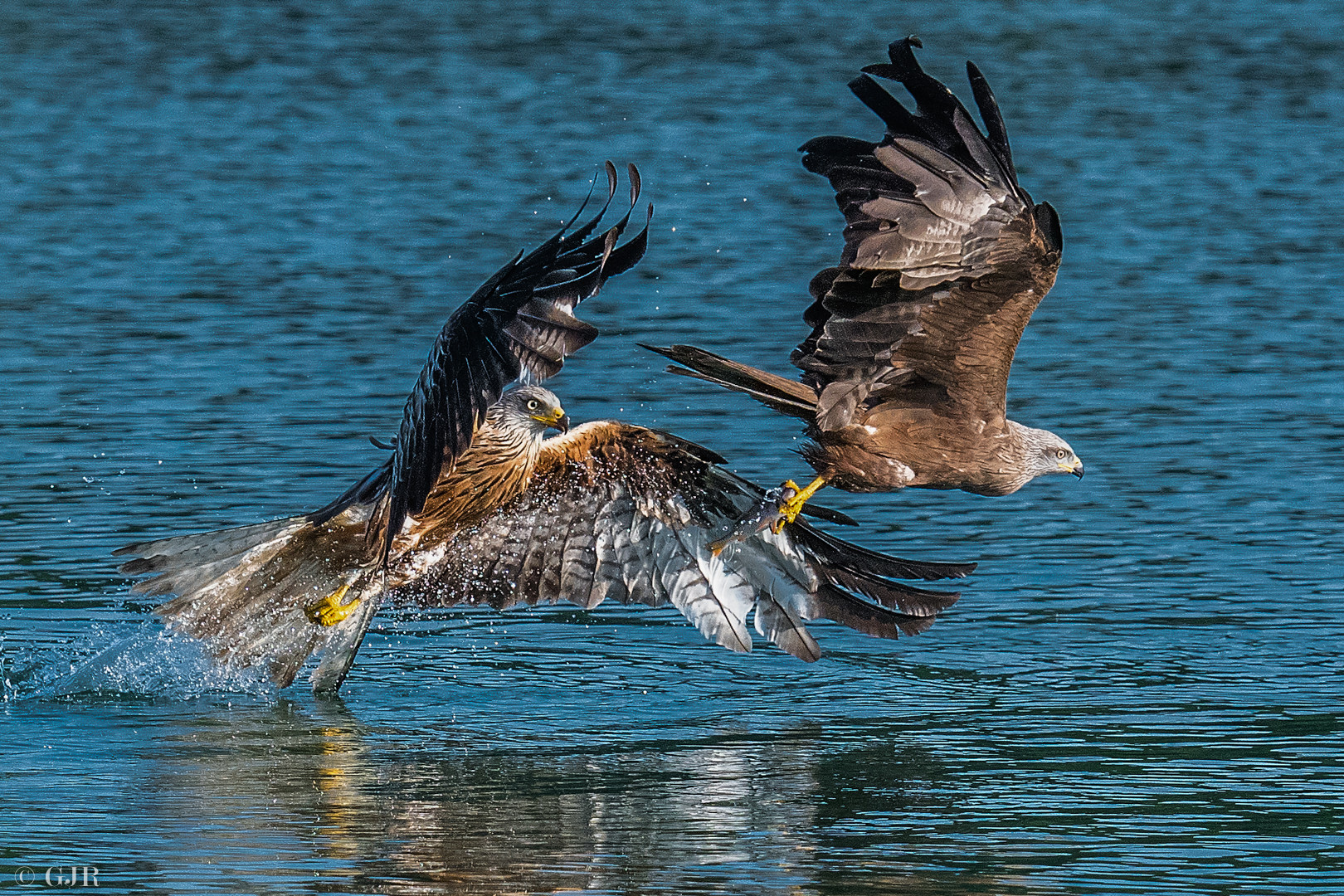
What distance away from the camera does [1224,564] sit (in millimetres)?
9227

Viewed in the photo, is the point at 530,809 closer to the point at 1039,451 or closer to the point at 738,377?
the point at 738,377

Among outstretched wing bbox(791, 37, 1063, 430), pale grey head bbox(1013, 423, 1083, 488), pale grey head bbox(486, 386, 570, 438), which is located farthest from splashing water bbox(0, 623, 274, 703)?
pale grey head bbox(1013, 423, 1083, 488)

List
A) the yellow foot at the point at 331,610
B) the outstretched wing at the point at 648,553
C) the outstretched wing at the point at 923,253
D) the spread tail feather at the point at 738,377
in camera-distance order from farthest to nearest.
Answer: the outstretched wing at the point at 648,553
the yellow foot at the point at 331,610
the spread tail feather at the point at 738,377
the outstretched wing at the point at 923,253

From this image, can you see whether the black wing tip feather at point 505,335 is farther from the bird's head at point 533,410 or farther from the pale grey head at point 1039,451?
the pale grey head at point 1039,451

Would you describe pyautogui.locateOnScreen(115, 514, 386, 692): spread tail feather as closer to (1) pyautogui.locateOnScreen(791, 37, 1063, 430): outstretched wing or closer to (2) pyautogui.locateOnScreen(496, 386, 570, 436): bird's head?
(2) pyautogui.locateOnScreen(496, 386, 570, 436): bird's head

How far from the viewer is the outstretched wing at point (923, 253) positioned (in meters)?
6.80

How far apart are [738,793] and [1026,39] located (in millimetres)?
17859

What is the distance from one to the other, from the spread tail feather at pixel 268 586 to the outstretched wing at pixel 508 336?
1129 millimetres

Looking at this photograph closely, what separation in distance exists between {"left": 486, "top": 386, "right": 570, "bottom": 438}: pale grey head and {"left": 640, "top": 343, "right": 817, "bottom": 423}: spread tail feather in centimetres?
56

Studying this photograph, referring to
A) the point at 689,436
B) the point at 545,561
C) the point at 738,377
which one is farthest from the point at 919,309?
the point at 689,436

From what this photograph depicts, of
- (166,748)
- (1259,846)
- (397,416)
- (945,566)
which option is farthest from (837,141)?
(397,416)

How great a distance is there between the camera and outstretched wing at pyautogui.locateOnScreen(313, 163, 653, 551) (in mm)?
6828

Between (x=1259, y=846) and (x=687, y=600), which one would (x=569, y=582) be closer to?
(x=687, y=600)

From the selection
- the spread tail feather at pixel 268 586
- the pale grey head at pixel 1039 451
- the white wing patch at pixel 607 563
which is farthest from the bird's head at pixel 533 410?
the pale grey head at pixel 1039 451
